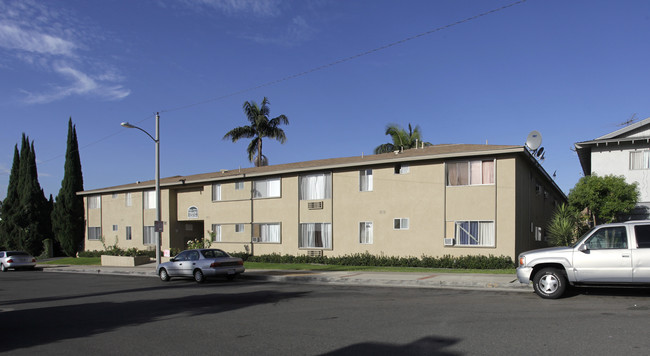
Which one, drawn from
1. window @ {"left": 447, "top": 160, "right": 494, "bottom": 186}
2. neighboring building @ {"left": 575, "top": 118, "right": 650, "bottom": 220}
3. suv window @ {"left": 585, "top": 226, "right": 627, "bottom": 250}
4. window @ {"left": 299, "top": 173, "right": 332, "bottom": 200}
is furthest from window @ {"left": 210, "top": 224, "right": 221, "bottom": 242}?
suv window @ {"left": 585, "top": 226, "right": 627, "bottom": 250}

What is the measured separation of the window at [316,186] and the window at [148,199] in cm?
1467

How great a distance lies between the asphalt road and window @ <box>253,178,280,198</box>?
14606mm

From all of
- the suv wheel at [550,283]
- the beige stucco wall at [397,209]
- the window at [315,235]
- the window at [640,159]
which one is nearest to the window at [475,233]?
the beige stucco wall at [397,209]

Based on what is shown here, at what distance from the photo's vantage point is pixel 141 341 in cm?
806

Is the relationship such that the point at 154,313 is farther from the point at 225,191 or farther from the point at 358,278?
the point at 225,191

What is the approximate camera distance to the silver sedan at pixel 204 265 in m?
18.5

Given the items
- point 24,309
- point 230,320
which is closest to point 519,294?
point 230,320

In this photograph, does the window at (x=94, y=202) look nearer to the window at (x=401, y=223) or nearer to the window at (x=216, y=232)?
the window at (x=216, y=232)

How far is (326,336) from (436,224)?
14947 millimetres

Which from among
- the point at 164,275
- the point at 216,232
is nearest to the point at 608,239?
the point at 164,275

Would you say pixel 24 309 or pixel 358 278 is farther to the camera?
pixel 358 278

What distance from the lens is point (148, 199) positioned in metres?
36.4

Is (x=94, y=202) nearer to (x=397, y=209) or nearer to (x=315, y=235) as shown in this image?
(x=315, y=235)

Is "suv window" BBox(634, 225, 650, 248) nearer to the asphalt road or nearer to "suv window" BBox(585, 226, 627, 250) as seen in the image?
"suv window" BBox(585, 226, 627, 250)
